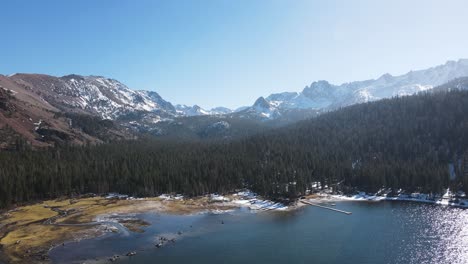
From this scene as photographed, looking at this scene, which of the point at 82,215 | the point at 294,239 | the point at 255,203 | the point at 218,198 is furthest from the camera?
the point at 218,198

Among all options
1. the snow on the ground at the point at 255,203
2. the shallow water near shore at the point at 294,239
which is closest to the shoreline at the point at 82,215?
the snow on the ground at the point at 255,203

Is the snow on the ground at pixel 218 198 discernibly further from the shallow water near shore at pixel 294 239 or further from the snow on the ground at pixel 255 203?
the shallow water near shore at pixel 294 239

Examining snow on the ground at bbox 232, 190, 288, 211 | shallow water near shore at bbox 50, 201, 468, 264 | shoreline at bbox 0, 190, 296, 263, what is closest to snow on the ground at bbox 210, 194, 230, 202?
shoreline at bbox 0, 190, 296, 263

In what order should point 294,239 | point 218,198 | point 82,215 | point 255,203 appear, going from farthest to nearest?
point 218,198
point 255,203
point 82,215
point 294,239

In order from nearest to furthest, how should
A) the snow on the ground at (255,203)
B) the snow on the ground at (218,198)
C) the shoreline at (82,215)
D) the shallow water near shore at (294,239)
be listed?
the shallow water near shore at (294,239) < the shoreline at (82,215) < the snow on the ground at (255,203) < the snow on the ground at (218,198)

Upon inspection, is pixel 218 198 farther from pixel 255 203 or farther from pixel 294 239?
pixel 294 239

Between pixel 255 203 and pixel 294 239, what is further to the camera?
pixel 255 203

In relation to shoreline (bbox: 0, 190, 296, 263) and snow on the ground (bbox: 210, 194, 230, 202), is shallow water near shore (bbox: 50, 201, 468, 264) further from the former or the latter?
snow on the ground (bbox: 210, 194, 230, 202)

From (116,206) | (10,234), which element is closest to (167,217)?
(116,206)

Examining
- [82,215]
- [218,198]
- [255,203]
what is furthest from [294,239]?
[82,215]
